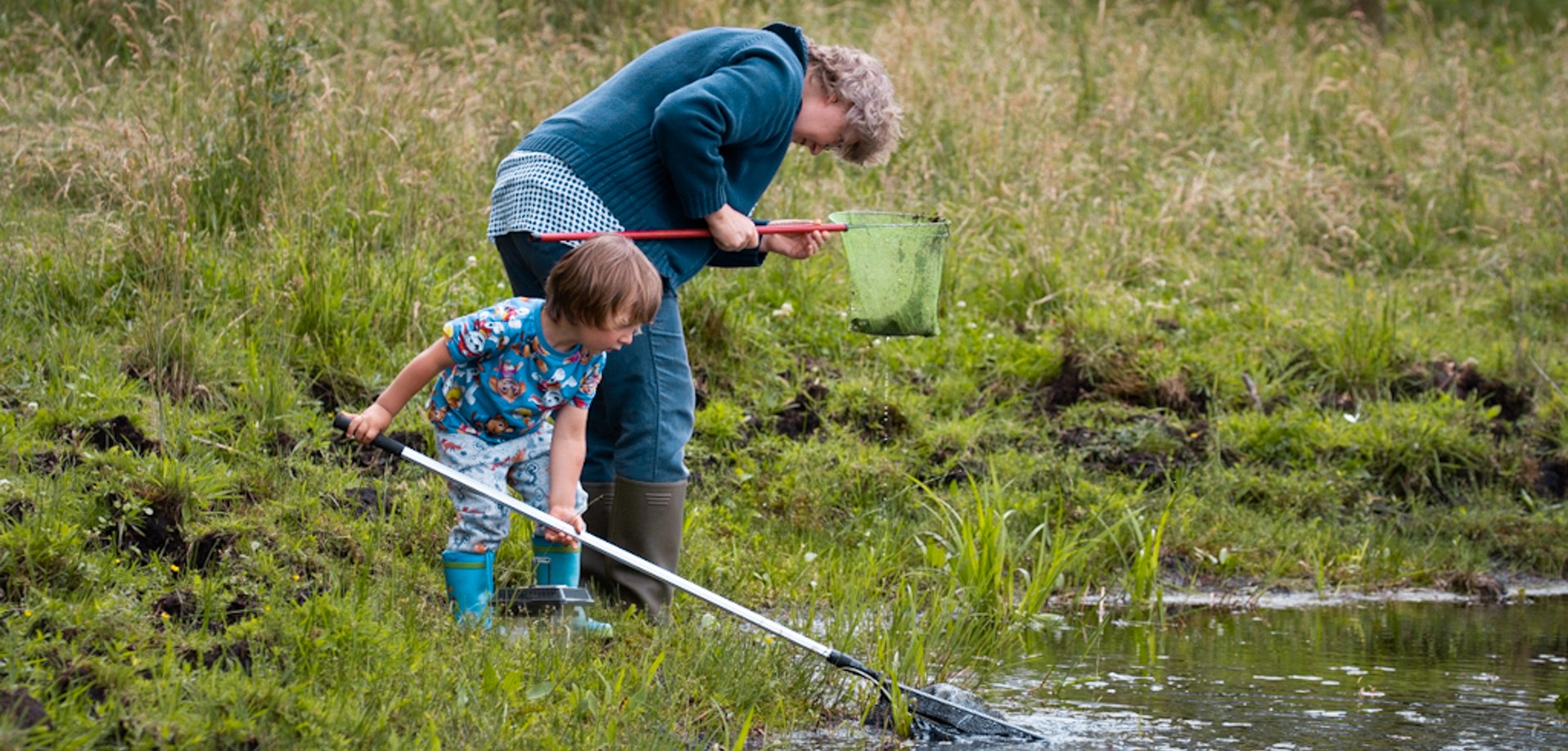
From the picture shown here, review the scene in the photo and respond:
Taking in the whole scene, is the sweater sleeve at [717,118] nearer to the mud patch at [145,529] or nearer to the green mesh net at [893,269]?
the green mesh net at [893,269]

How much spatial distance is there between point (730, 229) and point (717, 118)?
0.32m

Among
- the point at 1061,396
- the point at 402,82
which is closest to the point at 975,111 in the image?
the point at 1061,396

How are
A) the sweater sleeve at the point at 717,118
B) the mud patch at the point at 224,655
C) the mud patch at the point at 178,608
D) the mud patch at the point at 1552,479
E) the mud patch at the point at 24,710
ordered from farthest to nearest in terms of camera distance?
the mud patch at the point at 1552,479, the sweater sleeve at the point at 717,118, the mud patch at the point at 178,608, the mud patch at the point at 224,655, the mud patch at the point at 24,710

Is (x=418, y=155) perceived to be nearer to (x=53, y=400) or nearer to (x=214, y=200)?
(x=214, y=200)

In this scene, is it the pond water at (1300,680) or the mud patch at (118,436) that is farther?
the mud patch at (118,436)

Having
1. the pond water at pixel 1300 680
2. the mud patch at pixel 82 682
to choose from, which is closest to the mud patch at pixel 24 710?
the mud patch at pixel 82 682

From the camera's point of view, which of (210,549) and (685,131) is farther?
(210,549)

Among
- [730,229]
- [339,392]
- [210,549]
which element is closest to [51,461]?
[210,549]

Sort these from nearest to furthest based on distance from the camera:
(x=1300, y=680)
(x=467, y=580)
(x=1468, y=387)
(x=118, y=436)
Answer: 1. (x=467, y=580)
2. (x=1300, y=680)
3. (x=118, y=436)
4. (x=1468, y=387)

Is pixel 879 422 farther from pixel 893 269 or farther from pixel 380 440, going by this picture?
pixel 380 440

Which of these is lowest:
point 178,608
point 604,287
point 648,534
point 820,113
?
point 178,608

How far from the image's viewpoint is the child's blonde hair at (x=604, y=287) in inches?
144

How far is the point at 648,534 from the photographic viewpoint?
13.9 ft

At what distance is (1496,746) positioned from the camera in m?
3.86
